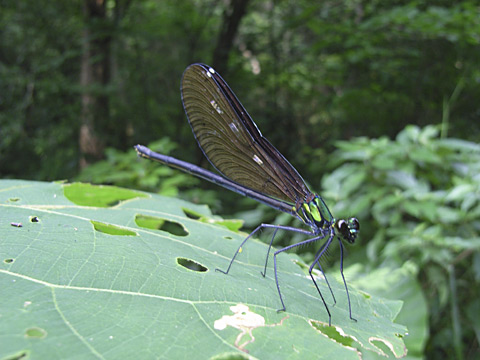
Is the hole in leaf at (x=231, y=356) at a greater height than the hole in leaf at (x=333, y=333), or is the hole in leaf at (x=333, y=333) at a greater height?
the hole in leaf at (x=231, y=356)

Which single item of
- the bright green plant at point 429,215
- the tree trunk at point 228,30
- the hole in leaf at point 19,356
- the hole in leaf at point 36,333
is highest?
the tree trunk at point 228,30

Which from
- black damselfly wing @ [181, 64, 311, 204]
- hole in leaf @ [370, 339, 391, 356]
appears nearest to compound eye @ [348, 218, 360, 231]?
black damselfly wing @ [181, 64, 311, 204]

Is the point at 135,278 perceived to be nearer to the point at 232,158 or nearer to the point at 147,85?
the point at 232,158

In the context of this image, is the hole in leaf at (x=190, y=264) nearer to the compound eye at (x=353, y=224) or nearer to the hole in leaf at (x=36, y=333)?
the hole in leaf at (x=36, y=333)

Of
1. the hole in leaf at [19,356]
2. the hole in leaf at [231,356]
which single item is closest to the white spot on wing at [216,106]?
the hole in leaf at [231,356]

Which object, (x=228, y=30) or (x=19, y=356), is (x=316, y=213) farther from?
(x=228, y=30)

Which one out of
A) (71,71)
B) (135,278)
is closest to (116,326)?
(135,278)
